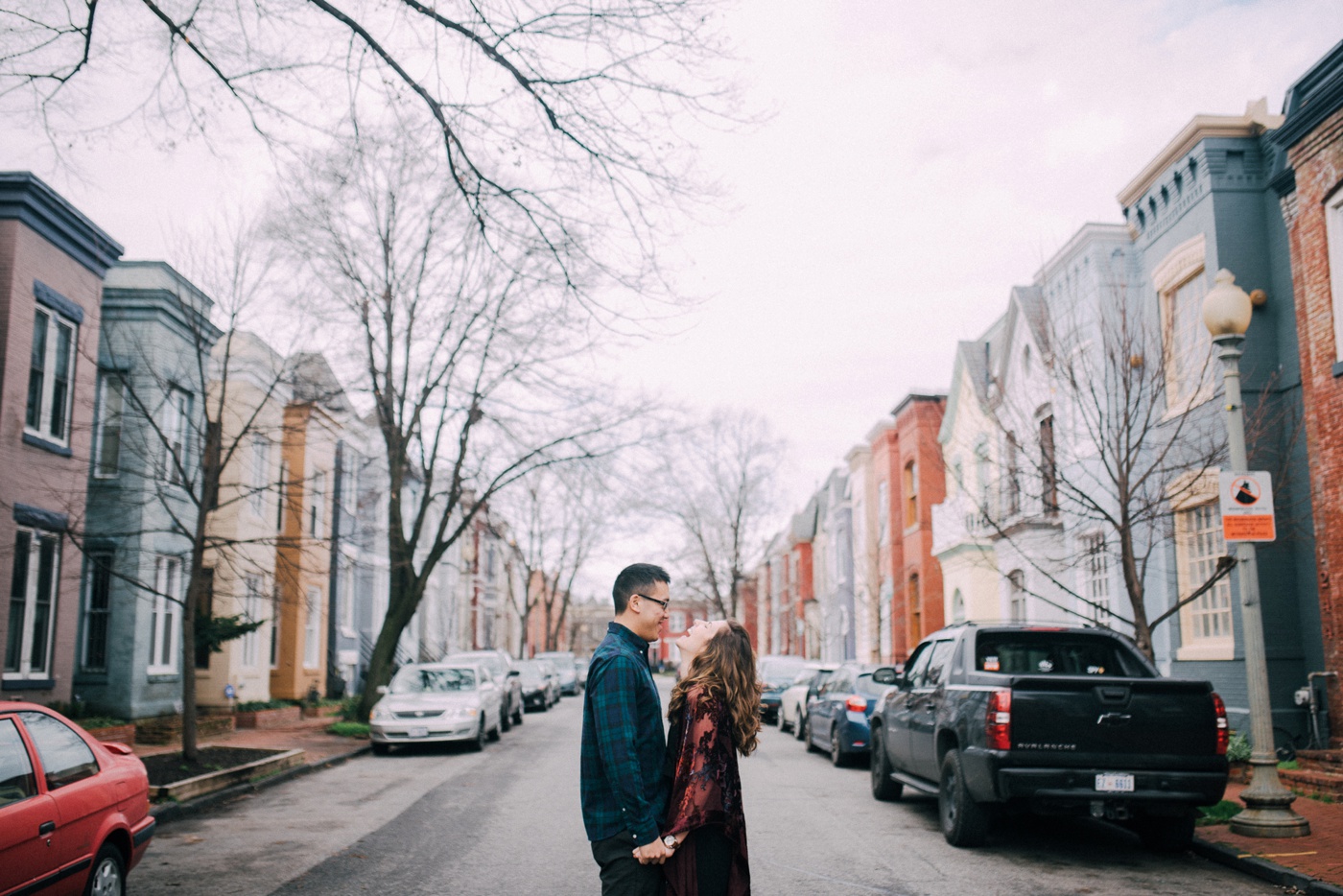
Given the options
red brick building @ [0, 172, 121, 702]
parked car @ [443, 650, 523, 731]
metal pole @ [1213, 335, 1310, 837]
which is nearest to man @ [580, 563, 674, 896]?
metal pole @ [1213, 335, 1310, 837]

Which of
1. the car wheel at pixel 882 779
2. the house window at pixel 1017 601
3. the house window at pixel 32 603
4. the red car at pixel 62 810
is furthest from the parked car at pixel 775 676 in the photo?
the red car at pixel 62 810

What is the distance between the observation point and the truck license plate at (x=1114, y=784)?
8289 millimetres

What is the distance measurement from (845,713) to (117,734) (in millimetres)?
11042

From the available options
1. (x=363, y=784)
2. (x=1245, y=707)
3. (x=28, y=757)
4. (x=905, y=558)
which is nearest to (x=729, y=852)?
Answer: (x=28, y=757)

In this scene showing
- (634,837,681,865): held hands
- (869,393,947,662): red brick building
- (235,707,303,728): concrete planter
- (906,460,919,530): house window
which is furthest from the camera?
(906,460,919,530): house window

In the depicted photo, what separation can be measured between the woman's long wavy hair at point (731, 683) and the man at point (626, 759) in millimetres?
190

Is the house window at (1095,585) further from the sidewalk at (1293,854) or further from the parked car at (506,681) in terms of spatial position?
the parked car at (506,681)

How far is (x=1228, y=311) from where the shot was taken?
A: 9.91 m

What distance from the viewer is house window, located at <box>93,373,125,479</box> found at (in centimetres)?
1869

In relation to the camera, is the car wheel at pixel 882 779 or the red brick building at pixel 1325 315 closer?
the car wheel at pixel 882 779

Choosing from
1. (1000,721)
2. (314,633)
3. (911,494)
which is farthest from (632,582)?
(911,494)

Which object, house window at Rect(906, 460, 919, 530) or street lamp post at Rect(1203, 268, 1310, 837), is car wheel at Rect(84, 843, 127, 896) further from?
house window at Rect(906, 460, 919, 530)

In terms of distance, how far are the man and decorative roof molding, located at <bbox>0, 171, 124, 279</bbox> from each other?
591 inches

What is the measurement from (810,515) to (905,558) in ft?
92.0
